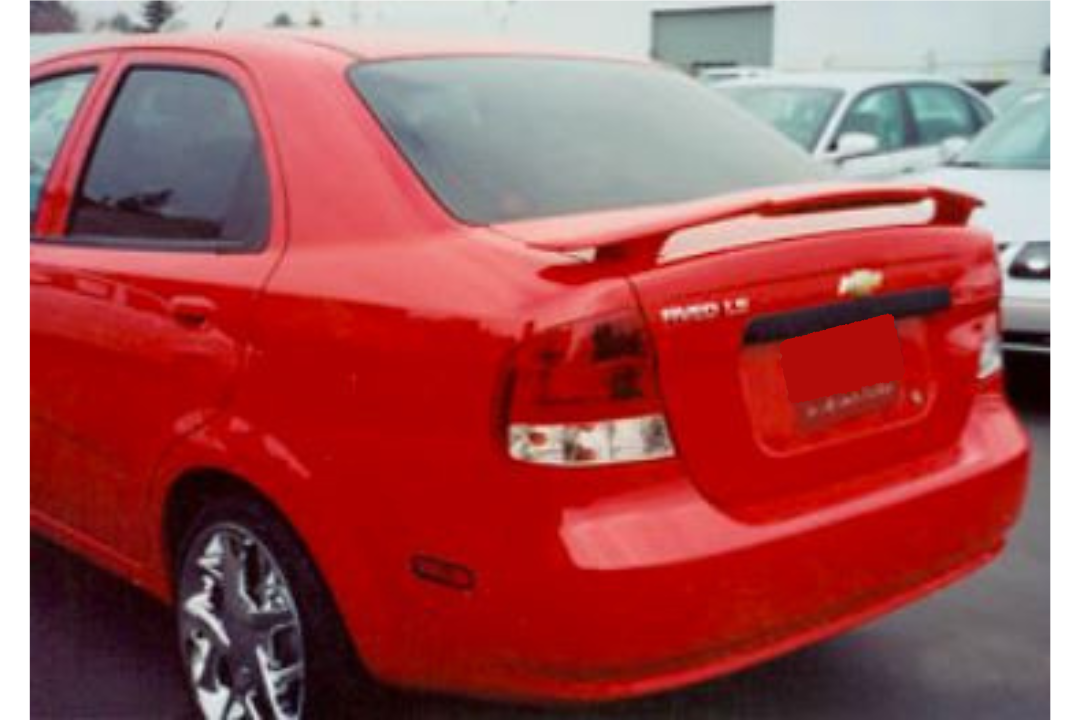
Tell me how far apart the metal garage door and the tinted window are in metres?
3.95

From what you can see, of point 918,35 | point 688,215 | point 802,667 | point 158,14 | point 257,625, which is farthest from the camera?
point 918,35

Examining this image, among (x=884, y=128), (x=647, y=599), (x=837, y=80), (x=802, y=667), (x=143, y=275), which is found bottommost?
(x=802, y=667)

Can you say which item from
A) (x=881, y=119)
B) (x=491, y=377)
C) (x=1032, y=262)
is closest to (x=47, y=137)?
(x=491, y=377)

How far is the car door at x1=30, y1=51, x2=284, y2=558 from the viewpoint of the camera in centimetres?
265

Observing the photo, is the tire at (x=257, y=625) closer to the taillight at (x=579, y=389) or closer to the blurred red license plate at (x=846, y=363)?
the taillight at (x=579, y=389)

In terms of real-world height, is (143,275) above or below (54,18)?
below

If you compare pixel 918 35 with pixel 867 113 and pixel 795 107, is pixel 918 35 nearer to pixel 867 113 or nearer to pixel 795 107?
pixel 867 113

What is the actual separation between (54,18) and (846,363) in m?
2.35

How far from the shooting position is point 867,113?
865 cm

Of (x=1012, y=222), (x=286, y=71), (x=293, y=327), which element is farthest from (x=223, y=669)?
(x=1012, y=222)

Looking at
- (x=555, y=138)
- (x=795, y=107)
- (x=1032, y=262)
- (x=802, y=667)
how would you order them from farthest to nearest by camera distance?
(x=795, y=107) → (x=1032, y=262) → (x=802, y=667) → (x=555, y=138)

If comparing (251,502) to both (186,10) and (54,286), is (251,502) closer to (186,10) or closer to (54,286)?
(54,286)

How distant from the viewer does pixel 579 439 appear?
2119mm

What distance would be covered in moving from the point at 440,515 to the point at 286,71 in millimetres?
1123
